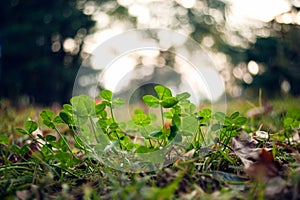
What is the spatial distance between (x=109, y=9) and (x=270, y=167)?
14.0 metres

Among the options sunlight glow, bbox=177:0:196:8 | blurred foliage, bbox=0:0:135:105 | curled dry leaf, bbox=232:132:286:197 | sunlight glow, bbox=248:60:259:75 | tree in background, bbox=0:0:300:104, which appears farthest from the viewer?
sunlight glow, bbox=177:0:196:8

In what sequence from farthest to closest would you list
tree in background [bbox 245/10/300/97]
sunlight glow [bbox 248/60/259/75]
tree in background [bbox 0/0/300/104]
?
tree in background [bbox 0/0/300/104] < sunlight glow [bbox 248/60/259/75] < tree in background [bbox 245/10/300/97]

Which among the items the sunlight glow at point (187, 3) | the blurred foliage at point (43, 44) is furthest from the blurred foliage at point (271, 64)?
the blurred foliage at point (43, 44)

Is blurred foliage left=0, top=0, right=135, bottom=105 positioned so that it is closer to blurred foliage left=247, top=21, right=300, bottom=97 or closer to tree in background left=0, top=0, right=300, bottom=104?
tree in background left=0, top=0, right=300, bottom=104

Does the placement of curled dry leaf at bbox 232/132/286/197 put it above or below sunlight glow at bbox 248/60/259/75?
below

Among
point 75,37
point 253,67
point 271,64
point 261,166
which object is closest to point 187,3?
point 75,37

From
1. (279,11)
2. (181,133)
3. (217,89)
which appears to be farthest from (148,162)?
(279,11)

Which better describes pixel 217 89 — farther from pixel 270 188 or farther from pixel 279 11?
pixel 279 11

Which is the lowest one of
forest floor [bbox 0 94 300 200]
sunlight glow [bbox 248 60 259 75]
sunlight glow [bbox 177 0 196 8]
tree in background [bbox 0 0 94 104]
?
forest floor [bbox 0 94 300 200]

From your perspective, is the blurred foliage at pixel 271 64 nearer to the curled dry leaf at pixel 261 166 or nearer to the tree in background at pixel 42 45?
the tree in background at pixel 42 45

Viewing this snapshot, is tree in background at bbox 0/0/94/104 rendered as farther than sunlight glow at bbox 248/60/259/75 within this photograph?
Yes

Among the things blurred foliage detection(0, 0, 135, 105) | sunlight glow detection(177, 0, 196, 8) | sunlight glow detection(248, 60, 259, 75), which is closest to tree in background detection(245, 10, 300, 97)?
sunlight glow detection(248, 60, 259, 75)

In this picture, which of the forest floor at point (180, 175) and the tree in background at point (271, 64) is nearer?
the forest floor at point (180, 175)

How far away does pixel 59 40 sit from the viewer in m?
13.6
